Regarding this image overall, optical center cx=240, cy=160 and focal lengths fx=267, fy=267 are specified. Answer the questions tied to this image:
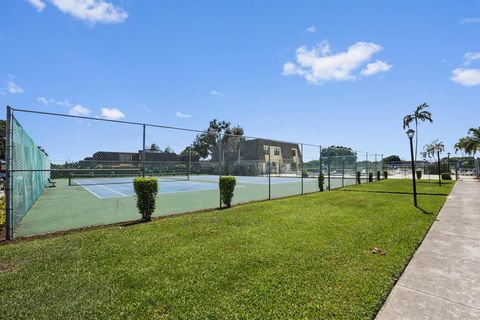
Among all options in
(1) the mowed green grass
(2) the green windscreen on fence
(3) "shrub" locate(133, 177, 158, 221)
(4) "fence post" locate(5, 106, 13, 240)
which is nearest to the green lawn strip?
(1) the mowed green grass

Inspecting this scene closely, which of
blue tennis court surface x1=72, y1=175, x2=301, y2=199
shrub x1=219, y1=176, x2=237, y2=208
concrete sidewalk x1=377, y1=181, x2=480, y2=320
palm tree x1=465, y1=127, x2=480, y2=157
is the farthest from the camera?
palm tree x1=465, y1=127, x2=480, y2=157

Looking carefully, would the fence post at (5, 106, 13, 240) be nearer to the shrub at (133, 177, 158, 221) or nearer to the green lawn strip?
the shrub at (133, 177, 158, 221)

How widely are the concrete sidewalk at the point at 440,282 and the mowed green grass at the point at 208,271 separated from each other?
0.55 feet

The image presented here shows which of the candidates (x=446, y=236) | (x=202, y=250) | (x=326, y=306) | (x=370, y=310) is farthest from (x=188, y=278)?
(x=446, y=236)

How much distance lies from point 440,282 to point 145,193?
6.81 meters

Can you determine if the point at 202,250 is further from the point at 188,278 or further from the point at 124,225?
the point at 124,225

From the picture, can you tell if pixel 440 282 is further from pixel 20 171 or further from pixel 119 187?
pixel 119 187

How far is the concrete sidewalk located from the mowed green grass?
→ 167mm

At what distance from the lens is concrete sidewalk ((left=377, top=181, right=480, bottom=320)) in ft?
9.31

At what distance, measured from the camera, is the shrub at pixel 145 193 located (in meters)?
7.61

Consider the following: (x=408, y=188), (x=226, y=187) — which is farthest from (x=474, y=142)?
(x=226, y=187)

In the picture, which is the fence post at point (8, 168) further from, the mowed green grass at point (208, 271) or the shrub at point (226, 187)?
the shrub at point (226, 187)

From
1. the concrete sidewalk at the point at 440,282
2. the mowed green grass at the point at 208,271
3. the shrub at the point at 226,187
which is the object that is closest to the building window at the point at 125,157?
the mowed green grass at the point at 208,271

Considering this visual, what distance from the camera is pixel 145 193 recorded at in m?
7.68
